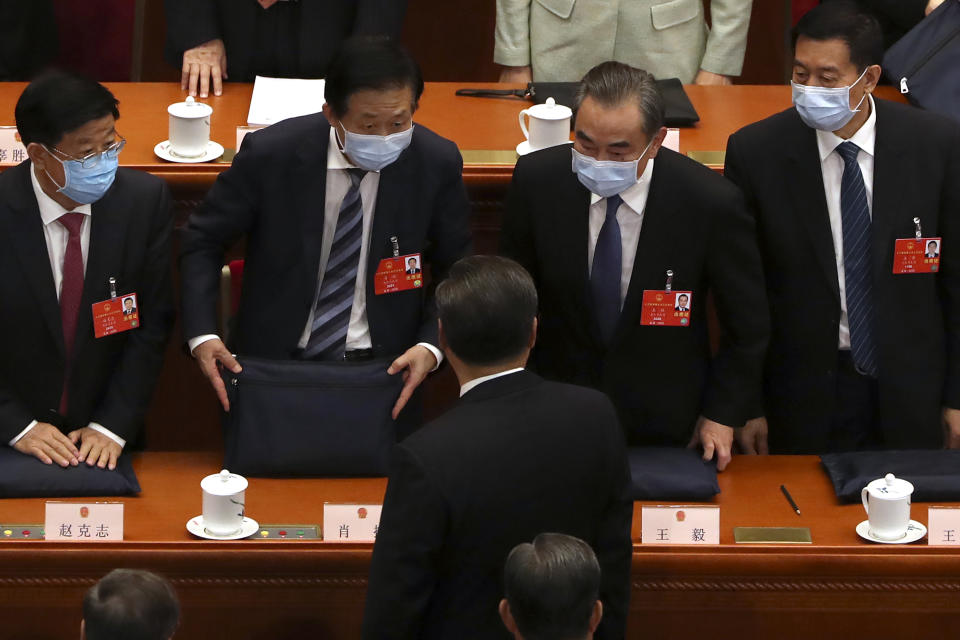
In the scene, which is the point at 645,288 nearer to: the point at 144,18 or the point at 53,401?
the point at 53,401

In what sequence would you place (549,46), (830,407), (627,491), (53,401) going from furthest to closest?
(549,46) → (830,407) → (53,401) → (627,491)

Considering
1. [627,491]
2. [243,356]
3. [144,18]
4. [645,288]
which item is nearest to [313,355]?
[243,356]

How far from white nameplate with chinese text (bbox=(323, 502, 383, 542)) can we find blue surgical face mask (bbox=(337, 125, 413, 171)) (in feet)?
2.40

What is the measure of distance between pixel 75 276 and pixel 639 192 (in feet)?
3.89

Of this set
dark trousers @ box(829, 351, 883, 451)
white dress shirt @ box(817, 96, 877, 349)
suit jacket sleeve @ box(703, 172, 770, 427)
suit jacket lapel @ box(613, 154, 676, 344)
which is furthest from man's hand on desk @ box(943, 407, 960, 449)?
suit jacket lapel @ box(613, 154, 676, 344)

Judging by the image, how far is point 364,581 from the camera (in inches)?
115

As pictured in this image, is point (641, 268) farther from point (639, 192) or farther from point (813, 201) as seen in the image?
point (813, 201)

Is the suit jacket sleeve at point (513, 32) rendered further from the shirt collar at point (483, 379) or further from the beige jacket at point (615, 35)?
the shirt collar at point (483, 379)

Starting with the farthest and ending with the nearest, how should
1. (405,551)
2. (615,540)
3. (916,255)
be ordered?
(916,255) < (615,540) < (405,551)

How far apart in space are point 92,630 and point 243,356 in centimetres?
116

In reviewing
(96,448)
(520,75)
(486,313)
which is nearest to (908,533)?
(486,313)

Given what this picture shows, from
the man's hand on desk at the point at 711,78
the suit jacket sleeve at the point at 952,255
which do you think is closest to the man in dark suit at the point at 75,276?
the suit jacket sleeve at the point at 952,255

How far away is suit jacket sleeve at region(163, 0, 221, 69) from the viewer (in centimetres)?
414

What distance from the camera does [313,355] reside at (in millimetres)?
3309
